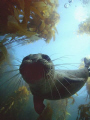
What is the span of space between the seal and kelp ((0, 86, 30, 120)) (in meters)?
4.30

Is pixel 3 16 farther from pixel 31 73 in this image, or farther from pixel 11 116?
pixel 11 116

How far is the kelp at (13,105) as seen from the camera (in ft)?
18.1

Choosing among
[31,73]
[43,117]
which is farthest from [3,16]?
[43,117]

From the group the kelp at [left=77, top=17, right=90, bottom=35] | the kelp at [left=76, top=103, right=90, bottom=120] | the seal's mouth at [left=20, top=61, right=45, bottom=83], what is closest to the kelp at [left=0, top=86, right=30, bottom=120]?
the kelp at [left=76, top=103, right=90, bottom=120]

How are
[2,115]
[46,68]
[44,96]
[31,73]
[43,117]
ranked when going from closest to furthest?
[31,73]
[46,68]
[44,96]
[43,117]
[2,115]

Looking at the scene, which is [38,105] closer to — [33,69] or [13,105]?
[33,69]

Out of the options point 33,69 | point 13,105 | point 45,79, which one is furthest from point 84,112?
point 33,69

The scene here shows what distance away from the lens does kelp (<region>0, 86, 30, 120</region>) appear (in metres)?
5.52

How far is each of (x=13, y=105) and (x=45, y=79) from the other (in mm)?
5474

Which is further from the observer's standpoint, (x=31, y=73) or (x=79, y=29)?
(x=79, y=29)

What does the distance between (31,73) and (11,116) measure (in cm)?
621

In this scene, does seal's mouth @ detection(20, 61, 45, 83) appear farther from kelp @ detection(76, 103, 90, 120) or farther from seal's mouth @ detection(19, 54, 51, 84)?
kelp @ detection(76, 103, 90, 120)

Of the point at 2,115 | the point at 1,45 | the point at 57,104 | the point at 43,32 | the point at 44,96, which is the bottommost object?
the point at 57,104

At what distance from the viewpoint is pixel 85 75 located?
345 cm
